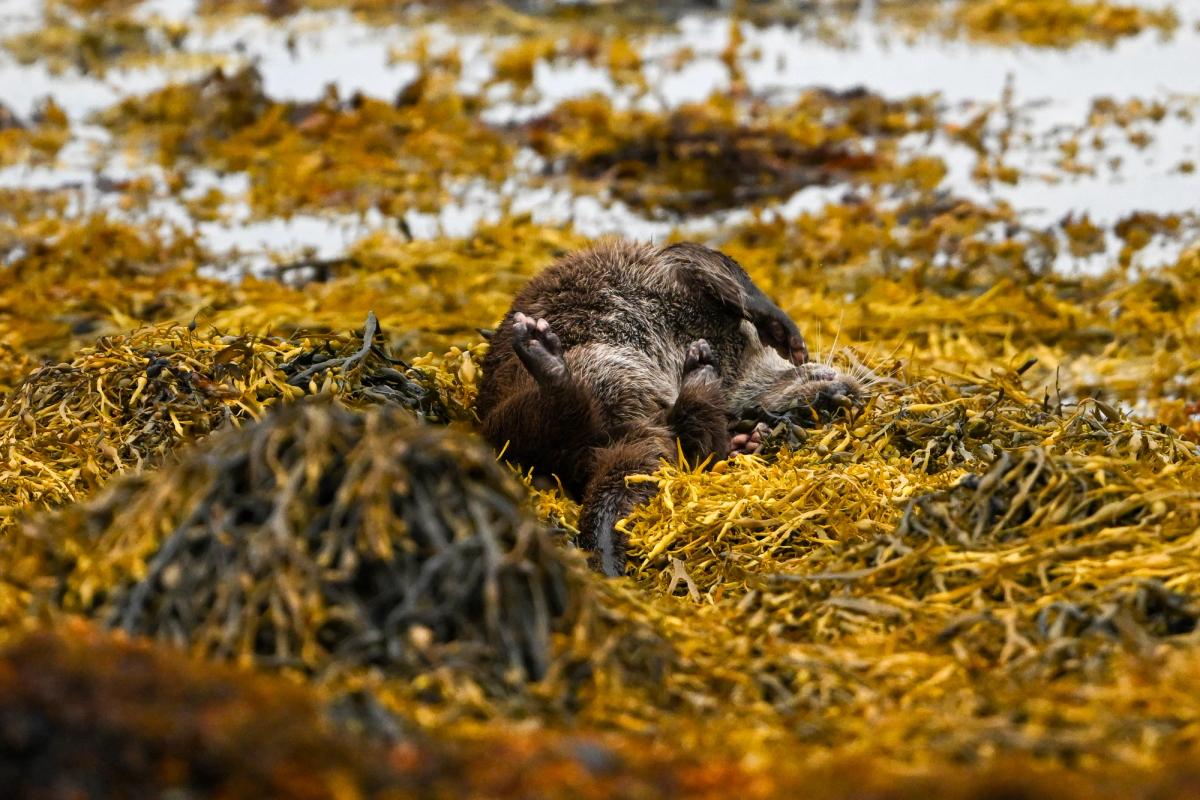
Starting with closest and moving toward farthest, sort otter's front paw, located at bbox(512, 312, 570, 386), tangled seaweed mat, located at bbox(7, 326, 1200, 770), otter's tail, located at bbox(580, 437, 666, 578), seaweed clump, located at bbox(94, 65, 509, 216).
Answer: tangled seaweed mat, located at bbox(7, 326, 1200, 770)
otter's tail, located at bbox(580, 437, 666, 578)
otter's front paw, located at bbox(512, 312, 570, 386)
seaweed clump, located at bbox(94, 65, 509, 216)

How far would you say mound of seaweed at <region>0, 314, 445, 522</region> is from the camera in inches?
158

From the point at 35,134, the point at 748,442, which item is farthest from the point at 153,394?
the point at 35,134

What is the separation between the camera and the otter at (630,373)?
4.24m

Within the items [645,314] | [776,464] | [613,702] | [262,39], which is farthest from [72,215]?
[613,702]

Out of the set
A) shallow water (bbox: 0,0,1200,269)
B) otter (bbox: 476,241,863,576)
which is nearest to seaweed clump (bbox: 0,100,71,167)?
shallow water (bbox: 0,0,1200,269)

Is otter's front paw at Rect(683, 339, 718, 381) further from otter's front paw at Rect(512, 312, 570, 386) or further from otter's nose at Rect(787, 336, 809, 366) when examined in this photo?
otter's front paw at Rect(512, 312, 570, 386)

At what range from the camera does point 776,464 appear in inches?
175

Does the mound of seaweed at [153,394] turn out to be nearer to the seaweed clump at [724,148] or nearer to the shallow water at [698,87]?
the shallow water at [698,87]

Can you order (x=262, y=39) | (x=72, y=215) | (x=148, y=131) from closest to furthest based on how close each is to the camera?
(x=72, y=215), (x=148, y=131), (x=262, y=39)

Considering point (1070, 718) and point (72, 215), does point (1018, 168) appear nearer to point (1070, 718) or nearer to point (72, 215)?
point (72, 215)

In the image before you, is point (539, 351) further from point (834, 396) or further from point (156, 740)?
point (156, 740)

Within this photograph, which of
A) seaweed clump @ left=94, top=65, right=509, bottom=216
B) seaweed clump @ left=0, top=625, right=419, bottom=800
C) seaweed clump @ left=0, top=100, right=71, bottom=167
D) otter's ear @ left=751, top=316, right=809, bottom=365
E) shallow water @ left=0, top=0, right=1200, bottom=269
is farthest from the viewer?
seaweed clump @ left=0, top=100, right=71, bottom=167

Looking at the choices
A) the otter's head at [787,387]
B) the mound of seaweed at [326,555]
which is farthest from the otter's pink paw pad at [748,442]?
the mound of seaweed at [326,555]

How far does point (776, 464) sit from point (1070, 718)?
223 cm
